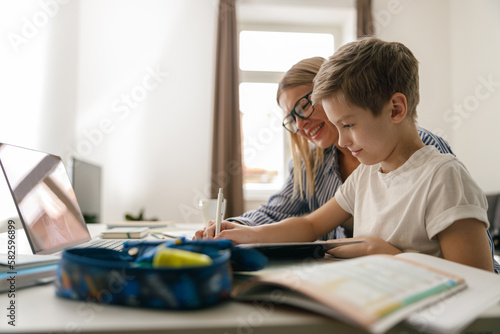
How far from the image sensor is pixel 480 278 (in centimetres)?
49

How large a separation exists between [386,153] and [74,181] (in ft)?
4.85

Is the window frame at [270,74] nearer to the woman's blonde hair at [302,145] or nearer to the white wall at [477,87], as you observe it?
the white wall at [477,87]

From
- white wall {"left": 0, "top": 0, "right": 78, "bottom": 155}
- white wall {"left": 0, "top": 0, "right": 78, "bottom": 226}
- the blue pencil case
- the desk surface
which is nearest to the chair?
the desk surface

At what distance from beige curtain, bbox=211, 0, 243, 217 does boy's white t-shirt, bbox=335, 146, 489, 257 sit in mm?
2358

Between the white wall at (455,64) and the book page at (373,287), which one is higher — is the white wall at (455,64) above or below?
above

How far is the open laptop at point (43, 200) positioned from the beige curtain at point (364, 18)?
10.1 ft

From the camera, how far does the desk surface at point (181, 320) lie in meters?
0.35

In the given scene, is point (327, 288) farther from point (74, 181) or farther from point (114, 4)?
point (114, 4)

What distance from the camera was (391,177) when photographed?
0.84 m

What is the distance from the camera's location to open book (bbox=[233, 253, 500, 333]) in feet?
1.14

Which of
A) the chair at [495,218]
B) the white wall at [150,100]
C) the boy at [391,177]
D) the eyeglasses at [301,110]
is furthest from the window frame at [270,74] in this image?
the boy at [391,177]

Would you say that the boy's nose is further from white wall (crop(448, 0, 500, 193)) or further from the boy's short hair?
white wall (crop(448, 0, 500, 193))

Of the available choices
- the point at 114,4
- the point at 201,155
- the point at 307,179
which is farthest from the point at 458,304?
the point at 114,4

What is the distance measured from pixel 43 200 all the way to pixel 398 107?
0.78m
